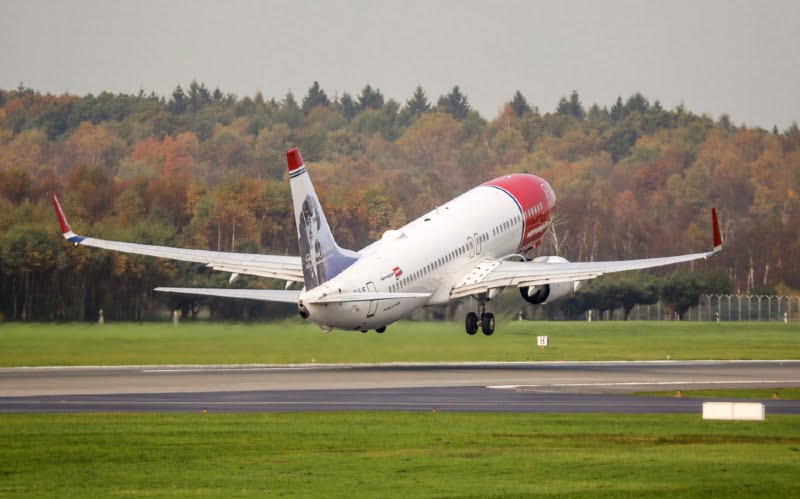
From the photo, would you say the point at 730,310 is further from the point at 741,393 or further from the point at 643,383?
the point at 741,393

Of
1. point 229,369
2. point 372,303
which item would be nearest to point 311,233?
point 372,303

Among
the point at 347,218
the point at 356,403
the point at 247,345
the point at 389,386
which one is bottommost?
the point at 356,403

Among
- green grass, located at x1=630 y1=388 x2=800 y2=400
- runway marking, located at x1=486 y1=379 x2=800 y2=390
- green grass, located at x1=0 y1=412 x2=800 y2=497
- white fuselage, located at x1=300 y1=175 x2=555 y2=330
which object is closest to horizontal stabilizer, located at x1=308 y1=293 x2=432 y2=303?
white fuselage, located at x1=300 y1=175 x2=555 y2=330

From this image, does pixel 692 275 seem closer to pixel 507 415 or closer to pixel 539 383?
pixel 539 383

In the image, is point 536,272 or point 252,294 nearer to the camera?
point 252,294

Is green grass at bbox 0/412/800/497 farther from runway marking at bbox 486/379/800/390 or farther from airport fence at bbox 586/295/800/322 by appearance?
airport fence at bbox 586/295/800/322

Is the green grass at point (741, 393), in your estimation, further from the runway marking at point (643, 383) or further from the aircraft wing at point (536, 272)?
the aircraft wing at point (536, 272)

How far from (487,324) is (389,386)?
14896mm

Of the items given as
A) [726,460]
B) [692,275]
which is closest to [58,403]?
[726,460]

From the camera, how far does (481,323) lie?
68.3m

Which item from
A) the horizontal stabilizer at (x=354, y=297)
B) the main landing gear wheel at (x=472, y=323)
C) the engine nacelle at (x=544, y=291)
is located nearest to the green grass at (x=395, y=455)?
the horizontal stabilizer at (x=354, y=297)

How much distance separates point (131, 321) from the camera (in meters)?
70.8

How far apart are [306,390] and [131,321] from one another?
821 inches

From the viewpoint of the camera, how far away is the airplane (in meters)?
57.0
